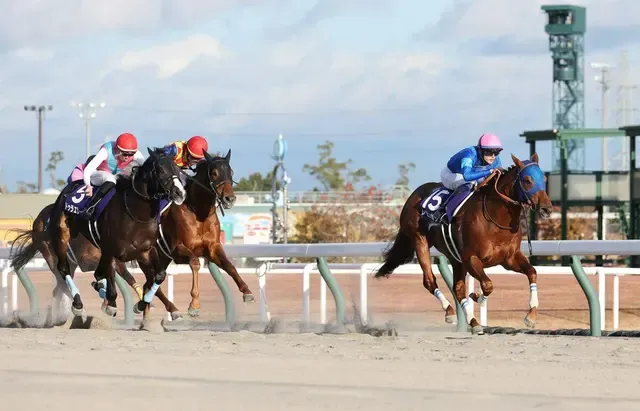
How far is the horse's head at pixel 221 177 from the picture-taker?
11.7 meters

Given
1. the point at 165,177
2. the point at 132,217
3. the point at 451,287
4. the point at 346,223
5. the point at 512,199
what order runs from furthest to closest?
the point at 346,223 < the point at 451,287 < the point at 132,217 < the point at 165,177 < the point at 512,199

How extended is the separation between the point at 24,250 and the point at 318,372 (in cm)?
661

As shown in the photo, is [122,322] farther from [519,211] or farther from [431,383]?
[431,383]

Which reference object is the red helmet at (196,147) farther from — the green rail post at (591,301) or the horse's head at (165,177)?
the green rail post at (591,301)

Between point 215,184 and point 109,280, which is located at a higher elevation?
point 215,184

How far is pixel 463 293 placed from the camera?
1118cm

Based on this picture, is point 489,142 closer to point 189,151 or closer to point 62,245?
point 189,151

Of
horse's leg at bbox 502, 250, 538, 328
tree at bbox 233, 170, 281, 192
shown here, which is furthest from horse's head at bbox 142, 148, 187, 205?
tree at bbox 233, 170, 281, 192

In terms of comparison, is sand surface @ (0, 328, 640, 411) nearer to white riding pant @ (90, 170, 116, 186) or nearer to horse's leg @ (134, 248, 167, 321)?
horse's leg @ (134, 248, 167, 321)

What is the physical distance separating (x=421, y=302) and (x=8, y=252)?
190 inches

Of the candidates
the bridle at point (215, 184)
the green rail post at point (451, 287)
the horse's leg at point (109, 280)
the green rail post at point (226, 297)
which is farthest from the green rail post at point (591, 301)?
the horse's leg at point (109, 280)

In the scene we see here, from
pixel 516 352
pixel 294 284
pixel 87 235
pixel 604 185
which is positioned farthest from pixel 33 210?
pixel 516 352

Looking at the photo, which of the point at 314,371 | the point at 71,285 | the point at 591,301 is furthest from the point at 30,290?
the point at 314,371

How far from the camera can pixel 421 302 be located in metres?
14.9
